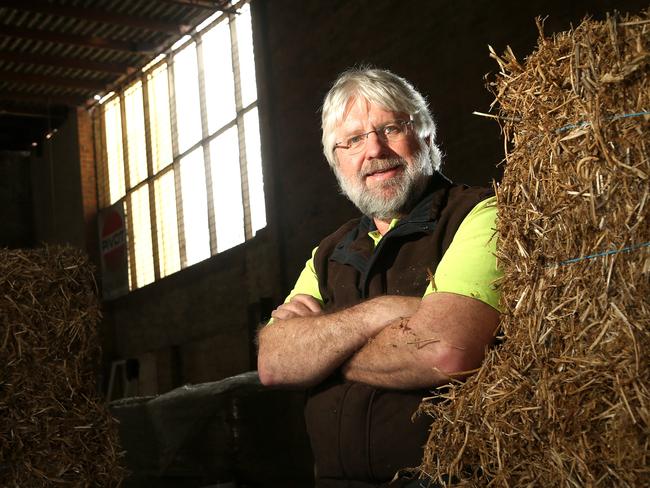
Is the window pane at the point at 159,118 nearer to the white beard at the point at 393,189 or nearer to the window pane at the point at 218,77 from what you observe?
the window pane at the point at 218,77

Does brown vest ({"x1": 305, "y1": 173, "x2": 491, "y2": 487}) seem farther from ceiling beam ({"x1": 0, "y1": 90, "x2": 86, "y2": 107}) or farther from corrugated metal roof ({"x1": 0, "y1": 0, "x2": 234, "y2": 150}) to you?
ceiling beam ({"x1": 0, "y1": 90, "x2": 86, "y2": 107})

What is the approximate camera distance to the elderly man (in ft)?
6.93

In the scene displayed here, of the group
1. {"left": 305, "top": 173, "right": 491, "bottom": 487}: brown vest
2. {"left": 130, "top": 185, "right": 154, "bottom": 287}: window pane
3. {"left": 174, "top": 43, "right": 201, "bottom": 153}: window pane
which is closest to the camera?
{"left": 305, "top": 173, "right": 491, "bottom": 487}: brown vest

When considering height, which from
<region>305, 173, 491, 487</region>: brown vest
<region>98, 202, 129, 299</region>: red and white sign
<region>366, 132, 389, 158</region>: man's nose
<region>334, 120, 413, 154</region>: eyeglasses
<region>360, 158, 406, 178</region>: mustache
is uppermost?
<region>98, 202, 129, 299</region>: red and white sign

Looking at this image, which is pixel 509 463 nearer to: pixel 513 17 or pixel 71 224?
pixel 513 17

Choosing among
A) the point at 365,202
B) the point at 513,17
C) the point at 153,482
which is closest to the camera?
the point at 365,202

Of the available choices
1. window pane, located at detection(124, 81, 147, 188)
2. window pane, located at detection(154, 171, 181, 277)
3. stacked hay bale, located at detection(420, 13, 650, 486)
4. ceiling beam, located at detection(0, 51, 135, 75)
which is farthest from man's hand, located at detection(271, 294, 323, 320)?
window pane, located at detection(124, 81, 147, 188)

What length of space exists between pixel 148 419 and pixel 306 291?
10.7 feet

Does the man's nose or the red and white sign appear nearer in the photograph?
the man's nose

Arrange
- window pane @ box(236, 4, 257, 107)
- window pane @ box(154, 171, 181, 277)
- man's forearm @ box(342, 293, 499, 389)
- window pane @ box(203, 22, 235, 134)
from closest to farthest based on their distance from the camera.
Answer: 1. man's forearm @ box(342, 293, 499, 389)
2. window pane @ box(236, 4, 257, 107)
3. window pane @ box(203, 22, 235, 134)
4. window pane @ box(154, 171, 181, 277)

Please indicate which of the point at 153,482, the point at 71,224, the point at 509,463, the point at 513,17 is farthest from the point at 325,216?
the point at 71,224

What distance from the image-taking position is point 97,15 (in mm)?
10852

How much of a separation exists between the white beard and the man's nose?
0.03 meters

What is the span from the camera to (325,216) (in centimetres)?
848
